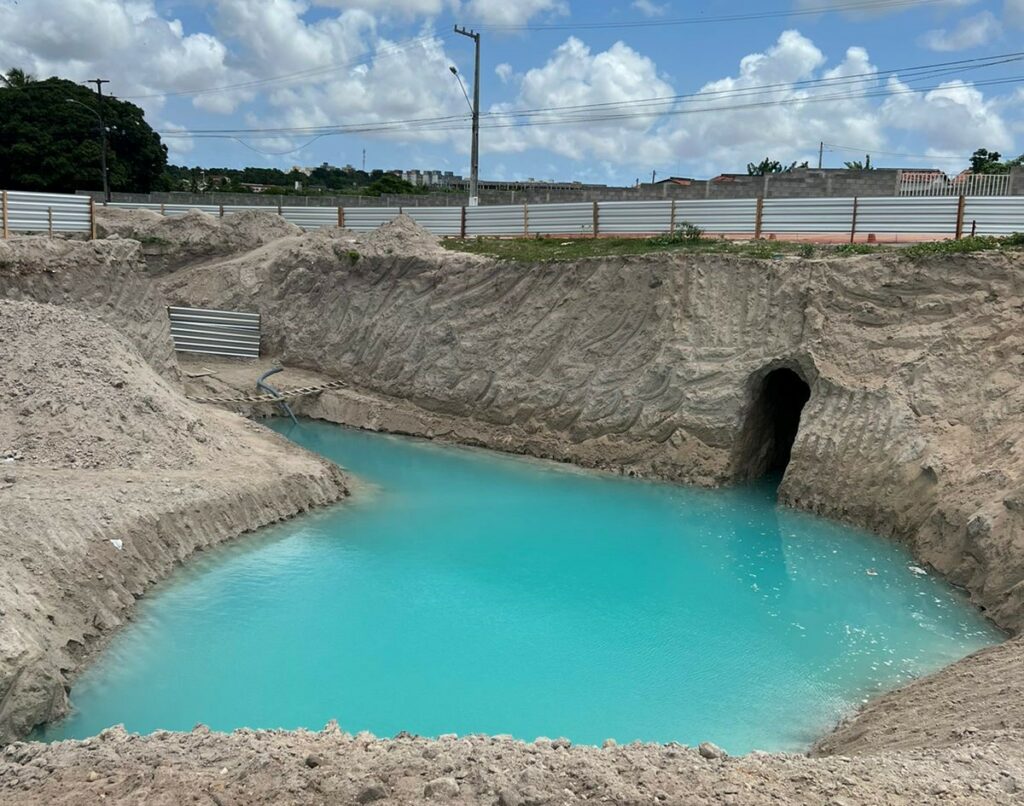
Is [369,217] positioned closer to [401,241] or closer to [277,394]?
[401,241]

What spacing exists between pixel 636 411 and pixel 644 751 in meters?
14.6

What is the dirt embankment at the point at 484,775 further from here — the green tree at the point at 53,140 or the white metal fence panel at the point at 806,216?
the green tree at the point at 53,140

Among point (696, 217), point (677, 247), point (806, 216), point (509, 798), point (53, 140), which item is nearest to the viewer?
point (509, 798)

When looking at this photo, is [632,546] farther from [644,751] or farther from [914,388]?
[644,751]

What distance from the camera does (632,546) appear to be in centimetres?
1608

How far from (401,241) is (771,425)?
524 inches

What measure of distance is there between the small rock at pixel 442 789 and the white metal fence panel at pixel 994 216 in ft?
64.8

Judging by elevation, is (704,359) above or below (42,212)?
below

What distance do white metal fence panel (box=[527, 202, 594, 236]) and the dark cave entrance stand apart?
359 inches

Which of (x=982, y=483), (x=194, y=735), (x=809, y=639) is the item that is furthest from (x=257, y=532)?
(x=982, y=483)

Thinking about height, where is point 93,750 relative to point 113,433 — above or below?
below

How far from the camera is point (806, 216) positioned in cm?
2391

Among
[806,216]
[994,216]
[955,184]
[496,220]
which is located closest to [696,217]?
[806,216]

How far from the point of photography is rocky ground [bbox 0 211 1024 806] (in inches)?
264
